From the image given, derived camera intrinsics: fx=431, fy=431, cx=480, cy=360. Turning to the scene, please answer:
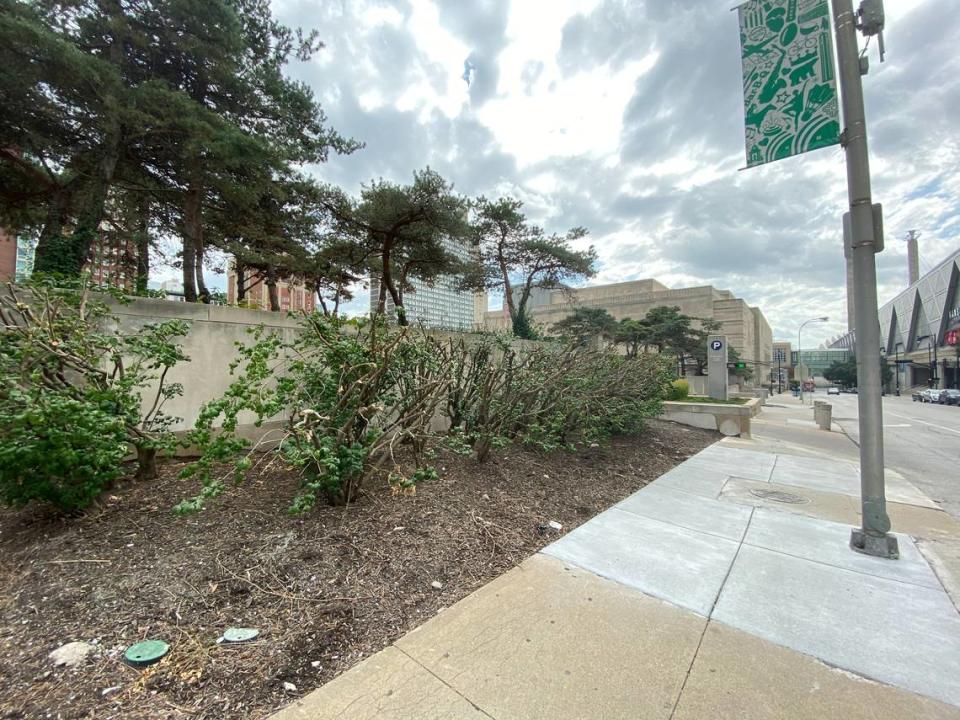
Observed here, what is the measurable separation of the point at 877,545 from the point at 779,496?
168 cm

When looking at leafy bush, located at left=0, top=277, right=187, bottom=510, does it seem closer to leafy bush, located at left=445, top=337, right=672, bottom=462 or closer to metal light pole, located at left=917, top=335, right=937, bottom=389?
leafy bush, located at left=445, top=337, right=672, bottom=462

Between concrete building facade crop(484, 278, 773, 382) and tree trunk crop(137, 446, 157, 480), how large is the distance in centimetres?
5980

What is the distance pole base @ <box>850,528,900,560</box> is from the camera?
323 cm

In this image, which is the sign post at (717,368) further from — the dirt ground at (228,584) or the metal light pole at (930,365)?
the metal light pole at (930,365)

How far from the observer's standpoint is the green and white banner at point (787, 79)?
3.42 m

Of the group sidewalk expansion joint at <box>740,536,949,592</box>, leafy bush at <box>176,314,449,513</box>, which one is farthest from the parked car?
leafy bush at <box>176,314,449,513</box>

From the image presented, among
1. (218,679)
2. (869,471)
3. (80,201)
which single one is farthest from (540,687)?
(80,201)

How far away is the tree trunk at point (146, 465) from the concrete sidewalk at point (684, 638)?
9.59 feet

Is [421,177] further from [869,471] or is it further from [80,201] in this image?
[869,471]

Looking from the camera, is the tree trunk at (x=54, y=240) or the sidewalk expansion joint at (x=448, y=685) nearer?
the sidewalk expansion joint at (x=448, y=685)

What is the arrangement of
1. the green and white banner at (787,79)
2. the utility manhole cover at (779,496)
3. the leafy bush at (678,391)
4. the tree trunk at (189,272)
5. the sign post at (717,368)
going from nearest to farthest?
the green and white banner at (787,79) < the utility manhole cover at (779,496) < the tree trunk at (189,272) < the leafy bush at (678,391) < the sign post at (717,368)

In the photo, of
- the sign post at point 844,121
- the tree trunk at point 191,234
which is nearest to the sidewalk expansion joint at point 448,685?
the sign post at point 844,121

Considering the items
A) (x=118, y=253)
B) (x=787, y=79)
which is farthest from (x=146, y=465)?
(x=118, y=253)

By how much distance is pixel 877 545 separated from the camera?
327 centimetres
